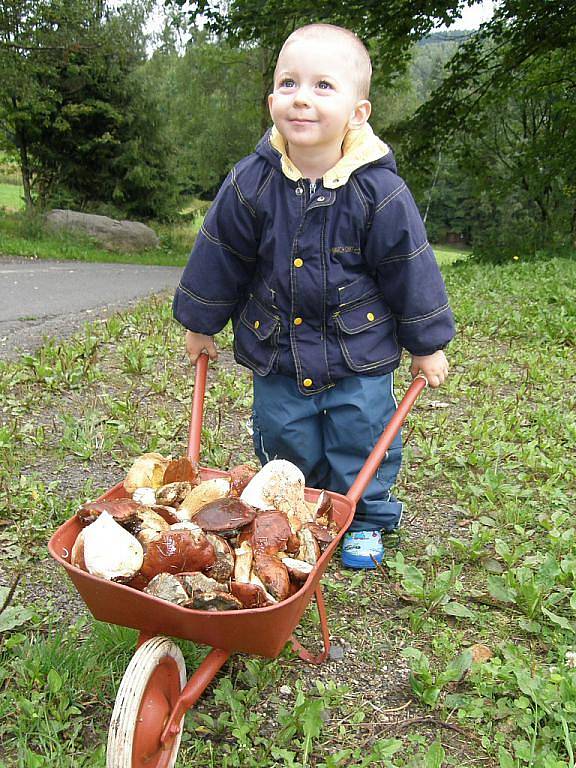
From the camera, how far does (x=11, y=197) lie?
25.2 metres

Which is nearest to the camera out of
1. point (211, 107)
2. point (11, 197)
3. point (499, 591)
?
point (499, 591)

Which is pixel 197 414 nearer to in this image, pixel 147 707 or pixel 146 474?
pixel 146 474

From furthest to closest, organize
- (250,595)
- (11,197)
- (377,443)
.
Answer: (11,197) → (377,443) → (250,595)

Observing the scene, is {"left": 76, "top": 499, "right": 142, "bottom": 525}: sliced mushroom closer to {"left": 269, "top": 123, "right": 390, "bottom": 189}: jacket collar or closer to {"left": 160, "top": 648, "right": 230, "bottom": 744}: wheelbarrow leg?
{"left": 160, "top": 648, "right": 230, "bottom": 744}: wheelbarrow leg

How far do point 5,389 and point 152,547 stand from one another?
2873mm

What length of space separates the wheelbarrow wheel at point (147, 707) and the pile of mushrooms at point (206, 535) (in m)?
0.15

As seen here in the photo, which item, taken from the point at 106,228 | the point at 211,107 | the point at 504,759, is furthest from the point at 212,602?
the point at 211,107

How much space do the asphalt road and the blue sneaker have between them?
3140 millimetres

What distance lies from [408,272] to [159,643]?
4.48ft

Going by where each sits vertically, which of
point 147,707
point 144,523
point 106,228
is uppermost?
point 144,523

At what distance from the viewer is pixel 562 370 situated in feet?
17.4

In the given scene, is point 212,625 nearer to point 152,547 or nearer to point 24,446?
point 152,547

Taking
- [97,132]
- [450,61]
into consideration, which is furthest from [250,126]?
[450,61]

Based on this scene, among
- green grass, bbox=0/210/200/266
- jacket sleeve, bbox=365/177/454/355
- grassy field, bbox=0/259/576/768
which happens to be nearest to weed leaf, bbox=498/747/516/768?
grassy field, bbox=0/259/576/768
